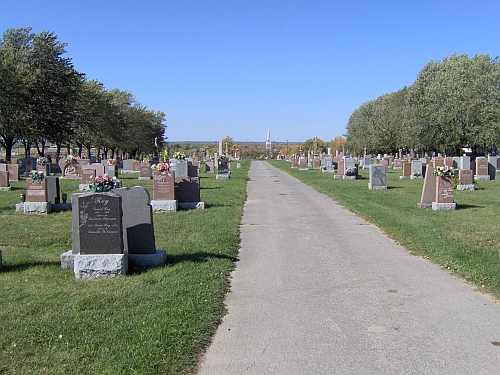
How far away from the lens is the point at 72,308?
224 inches

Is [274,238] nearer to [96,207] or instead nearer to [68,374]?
[96,207]

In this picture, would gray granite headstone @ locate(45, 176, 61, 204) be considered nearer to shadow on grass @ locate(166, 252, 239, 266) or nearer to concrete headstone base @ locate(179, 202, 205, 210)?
concrete headstone base @ locate(179, 202, 205, 210)

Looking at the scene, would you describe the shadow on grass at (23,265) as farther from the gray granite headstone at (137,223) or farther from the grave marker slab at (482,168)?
the grave marker slab at (482,168)

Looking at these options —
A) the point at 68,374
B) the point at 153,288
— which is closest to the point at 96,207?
the point at 153,288

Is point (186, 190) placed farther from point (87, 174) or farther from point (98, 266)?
point (87, 174)

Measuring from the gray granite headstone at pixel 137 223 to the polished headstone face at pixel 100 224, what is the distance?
2.08 feet

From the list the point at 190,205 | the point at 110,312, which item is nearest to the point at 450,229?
the point at 190,205

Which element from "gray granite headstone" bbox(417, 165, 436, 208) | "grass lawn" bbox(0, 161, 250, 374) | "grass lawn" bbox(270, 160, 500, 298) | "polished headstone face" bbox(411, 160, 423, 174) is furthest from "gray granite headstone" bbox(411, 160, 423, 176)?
"grass lawn" bbox(0, 161, 250, 374)

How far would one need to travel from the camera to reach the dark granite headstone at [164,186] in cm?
1527

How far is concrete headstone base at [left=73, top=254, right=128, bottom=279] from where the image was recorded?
6.98 meters

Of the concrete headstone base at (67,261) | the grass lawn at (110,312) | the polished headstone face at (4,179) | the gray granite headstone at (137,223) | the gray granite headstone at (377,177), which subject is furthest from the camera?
the gray granite headstone at (377,177)

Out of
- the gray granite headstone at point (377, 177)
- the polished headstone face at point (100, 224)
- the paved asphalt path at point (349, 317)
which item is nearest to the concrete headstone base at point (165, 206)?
the paved asphalt path at point (349, 317)

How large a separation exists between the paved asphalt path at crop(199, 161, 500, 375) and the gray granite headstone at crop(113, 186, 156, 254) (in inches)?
56.2

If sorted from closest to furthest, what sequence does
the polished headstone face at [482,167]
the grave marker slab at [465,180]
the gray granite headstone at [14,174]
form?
1. the grave marker slab at [465,180]
2. the gray granite headstone at [14,174]
3. the polished headstone face at [482,167]
